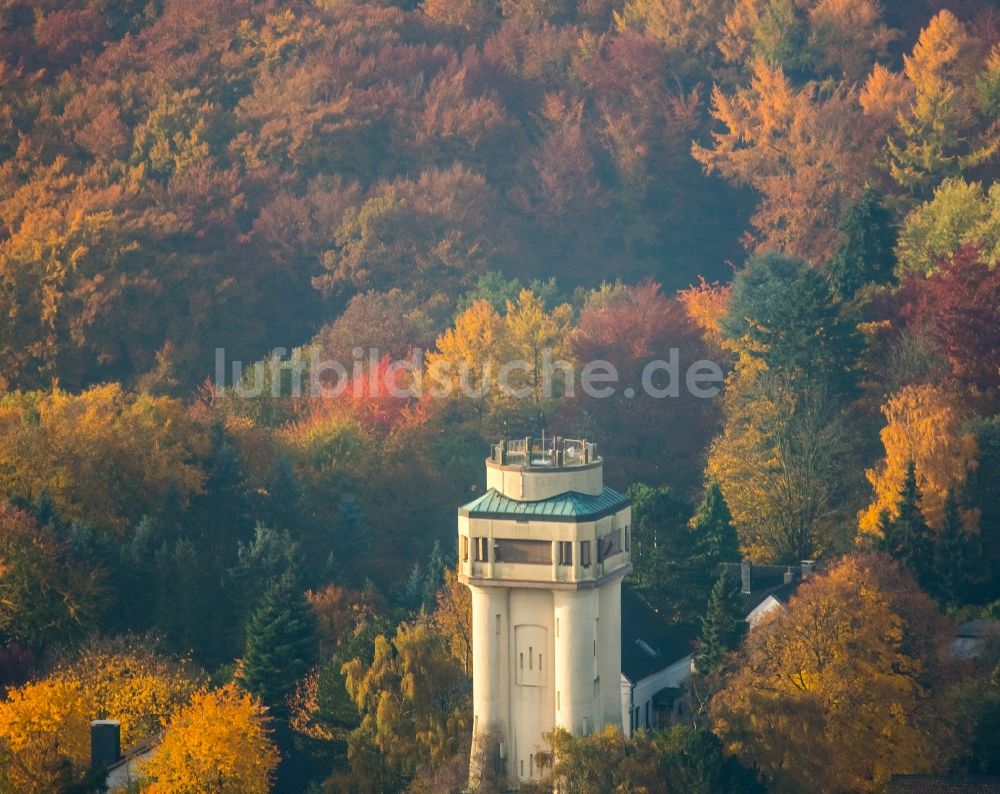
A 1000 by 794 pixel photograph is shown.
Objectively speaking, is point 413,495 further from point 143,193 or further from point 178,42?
point 178,42

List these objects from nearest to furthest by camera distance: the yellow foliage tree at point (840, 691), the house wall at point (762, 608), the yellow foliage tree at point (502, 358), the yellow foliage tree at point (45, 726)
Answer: the yellow foliage tree at point (840, 691) < the yellow foliage tree at point (45, 726) < the house wall at point (762, 608) < the yellow foliage tree at point (502, 358)

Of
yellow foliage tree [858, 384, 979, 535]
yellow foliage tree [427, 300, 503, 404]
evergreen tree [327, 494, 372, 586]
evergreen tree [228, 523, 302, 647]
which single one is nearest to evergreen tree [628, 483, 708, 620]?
yellow foliage tree [858, 384, 979, 535]

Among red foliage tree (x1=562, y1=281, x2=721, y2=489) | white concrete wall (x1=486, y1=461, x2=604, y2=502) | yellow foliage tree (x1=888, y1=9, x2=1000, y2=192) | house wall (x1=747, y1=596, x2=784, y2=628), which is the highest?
yellow foliage tree (x1=888, y1=9, x2=1000, y2=192)

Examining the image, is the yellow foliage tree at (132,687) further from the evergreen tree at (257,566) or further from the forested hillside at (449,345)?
the evergreen tree at (257,566)

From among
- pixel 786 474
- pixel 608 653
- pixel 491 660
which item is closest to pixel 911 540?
pixel 786 474

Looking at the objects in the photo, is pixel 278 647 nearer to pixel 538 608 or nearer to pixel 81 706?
pixel 81 706

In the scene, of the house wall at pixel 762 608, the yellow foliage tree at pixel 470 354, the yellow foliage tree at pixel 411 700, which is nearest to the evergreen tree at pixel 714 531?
the house wall at pixel 762 608

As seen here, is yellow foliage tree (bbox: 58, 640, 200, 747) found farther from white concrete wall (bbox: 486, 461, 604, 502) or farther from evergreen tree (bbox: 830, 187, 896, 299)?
evergreen tree (bbox: 830, 187, 896, 299)
